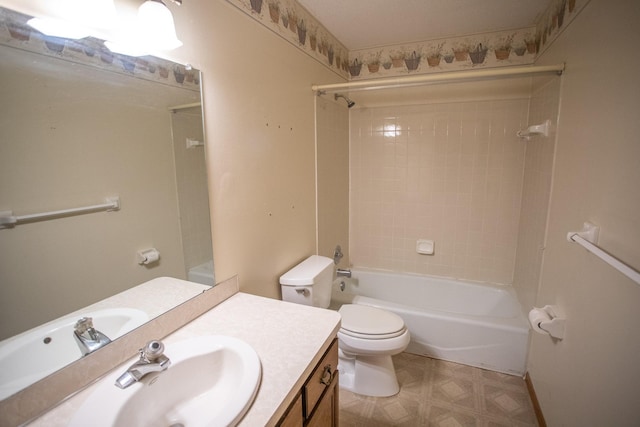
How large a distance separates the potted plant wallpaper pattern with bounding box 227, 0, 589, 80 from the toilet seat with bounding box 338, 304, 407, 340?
5.66 ft

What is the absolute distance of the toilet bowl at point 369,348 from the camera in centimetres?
180

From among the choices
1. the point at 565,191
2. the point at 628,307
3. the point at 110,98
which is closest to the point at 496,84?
the point at 565,191

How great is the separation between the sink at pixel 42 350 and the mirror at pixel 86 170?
0.03m

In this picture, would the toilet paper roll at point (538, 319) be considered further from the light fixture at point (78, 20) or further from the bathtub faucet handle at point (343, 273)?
the light fixture at point (78, 20)

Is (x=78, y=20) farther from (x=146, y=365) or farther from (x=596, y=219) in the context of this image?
(x=596, y=219)

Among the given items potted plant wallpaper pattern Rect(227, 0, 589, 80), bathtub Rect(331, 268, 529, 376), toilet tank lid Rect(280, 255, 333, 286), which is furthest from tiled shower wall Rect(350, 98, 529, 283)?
toilet tank lid Rect(280, 255, 333, 286)

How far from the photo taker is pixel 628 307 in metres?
0.96

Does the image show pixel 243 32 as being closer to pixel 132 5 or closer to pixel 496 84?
pixel 132 5

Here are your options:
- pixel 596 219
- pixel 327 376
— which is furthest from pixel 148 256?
pixel 596 219

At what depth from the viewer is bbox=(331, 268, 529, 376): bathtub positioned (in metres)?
2.04

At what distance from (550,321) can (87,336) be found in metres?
1.85

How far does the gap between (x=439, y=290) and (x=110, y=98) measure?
2669mm

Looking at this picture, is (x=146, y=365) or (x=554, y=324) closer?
(x=146, y=365)

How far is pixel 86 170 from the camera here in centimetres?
85
